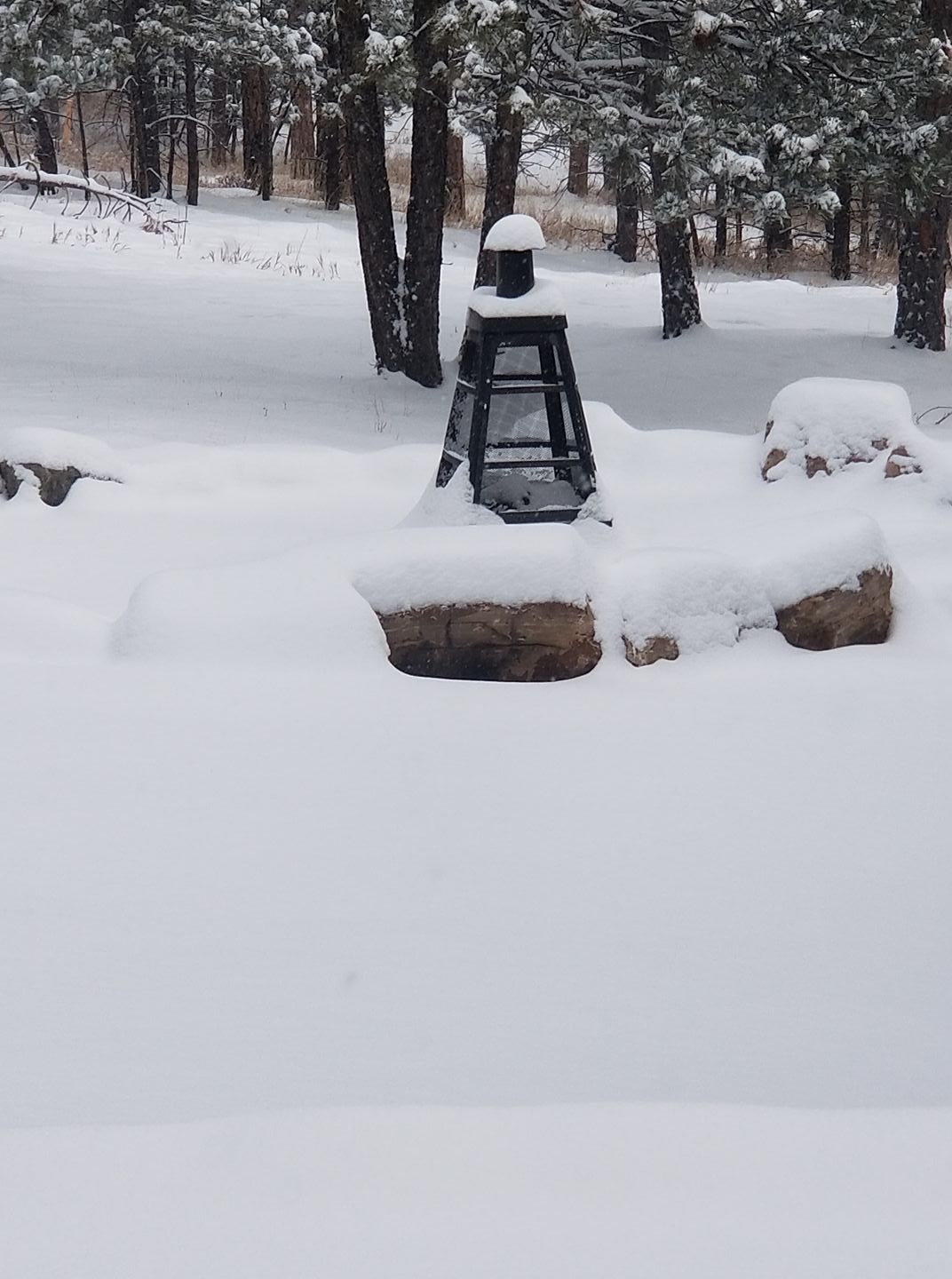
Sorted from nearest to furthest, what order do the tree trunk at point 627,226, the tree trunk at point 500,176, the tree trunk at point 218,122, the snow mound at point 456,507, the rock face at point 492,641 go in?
1. the rock face at point 492,641
2. the snow mound at point 456,507
3. the tree trunk at point 500,176
4. the tree trunk at point 627,226
5. the tree trunk at point 218,122

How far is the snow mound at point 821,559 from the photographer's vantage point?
4102 mm

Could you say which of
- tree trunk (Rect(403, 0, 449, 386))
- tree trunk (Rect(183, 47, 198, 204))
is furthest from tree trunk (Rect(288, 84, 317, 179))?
tree trunk (Rect(403, 0, 449, 386))

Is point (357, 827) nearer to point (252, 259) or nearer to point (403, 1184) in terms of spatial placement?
point (403, 1184)

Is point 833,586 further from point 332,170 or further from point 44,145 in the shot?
point 44,145

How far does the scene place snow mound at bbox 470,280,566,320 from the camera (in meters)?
4.74

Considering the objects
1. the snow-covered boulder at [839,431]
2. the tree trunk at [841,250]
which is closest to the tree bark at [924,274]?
the snow-covered boulder at [839,431]

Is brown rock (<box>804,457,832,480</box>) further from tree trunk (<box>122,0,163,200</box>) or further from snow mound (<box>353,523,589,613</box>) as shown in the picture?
tree trunk (<box>122,0,163,200</box>)

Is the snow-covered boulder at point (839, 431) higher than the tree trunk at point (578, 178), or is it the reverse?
the snow-covered boulder at point (839, 431)

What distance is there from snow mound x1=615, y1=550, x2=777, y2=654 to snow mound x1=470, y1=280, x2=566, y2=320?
1187 millimetres

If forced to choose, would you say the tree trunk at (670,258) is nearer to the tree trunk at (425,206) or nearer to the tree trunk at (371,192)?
the tree trunk at (425,206)

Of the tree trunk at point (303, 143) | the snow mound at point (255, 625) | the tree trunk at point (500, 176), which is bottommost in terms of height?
the tree trunk at point (303, 143)

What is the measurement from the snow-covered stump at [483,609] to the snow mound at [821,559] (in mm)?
712

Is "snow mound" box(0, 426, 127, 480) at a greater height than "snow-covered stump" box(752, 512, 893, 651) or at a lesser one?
lesser

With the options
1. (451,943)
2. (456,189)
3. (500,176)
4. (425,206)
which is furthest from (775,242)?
(451,943)
